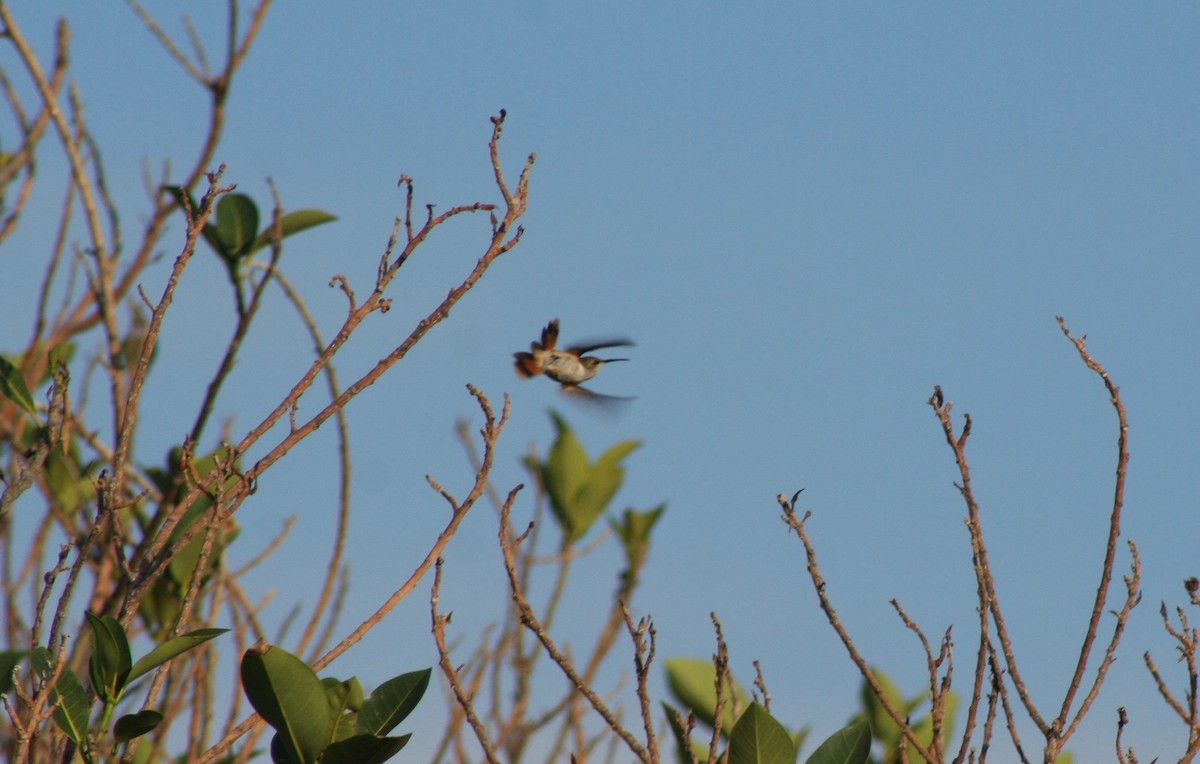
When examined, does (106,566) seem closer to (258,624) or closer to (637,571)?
(258,624)

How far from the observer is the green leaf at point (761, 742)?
2021 millimetres

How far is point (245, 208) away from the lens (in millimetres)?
3596

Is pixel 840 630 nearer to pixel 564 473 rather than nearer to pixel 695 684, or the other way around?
pixel 695 684

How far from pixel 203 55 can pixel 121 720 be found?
7.55 feet

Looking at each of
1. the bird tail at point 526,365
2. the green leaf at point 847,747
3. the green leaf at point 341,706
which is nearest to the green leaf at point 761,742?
the green leaf at point 847,747

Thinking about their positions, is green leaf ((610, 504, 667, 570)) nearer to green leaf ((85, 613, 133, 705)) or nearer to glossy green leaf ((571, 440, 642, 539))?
glossy green leaf ((571, 440, 642, 539))

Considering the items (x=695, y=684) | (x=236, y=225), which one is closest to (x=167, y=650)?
(x=695, y=684)

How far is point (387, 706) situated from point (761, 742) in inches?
24.0

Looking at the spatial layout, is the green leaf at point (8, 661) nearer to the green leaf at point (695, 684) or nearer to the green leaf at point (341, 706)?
the green leaf at point (341, 706)

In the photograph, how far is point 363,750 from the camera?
2.00 metres

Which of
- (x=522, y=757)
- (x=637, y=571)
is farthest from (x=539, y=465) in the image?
(x=522, y=757)

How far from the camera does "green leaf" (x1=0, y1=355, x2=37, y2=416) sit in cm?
272

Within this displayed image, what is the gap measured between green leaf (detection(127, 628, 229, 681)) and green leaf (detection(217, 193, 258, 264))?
172 cm

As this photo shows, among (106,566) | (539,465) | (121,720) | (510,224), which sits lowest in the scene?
(121,720)
